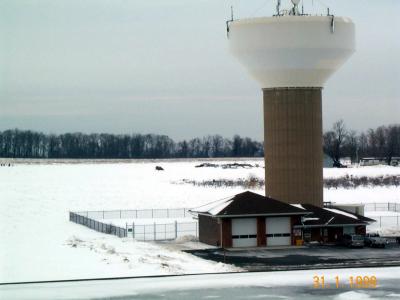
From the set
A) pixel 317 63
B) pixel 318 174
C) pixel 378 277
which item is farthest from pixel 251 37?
pixel 378 277

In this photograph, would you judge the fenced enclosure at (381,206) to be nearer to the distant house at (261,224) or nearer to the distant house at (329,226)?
the distant house at (329,226)

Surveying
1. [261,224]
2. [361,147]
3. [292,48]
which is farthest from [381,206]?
[361,147]

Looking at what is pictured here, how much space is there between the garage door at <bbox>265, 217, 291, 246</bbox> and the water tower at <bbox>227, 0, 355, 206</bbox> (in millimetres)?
5570

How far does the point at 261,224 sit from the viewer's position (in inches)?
1971

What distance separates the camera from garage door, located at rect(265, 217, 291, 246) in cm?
5025

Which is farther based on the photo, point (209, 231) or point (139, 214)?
point (139, 214)

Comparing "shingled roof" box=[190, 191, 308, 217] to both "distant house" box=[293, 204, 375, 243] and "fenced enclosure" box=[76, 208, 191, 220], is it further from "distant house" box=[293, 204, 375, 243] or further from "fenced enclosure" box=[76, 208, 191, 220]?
"fenced enclosure" box=[76, 208, 191, 220]

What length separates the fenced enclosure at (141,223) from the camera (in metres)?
53.2

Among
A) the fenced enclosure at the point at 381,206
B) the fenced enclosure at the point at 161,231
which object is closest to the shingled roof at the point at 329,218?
the fenced enclosure at the point at 161,231

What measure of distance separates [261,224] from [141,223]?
454 inches

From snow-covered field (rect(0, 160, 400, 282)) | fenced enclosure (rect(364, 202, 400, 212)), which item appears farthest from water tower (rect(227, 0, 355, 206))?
fenced enclosure (rect(364, 202, 400, 212))

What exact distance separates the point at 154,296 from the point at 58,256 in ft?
32.1

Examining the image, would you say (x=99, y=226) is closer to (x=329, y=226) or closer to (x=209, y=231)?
(x=209, y=231)

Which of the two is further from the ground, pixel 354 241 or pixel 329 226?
pixel 329 226
